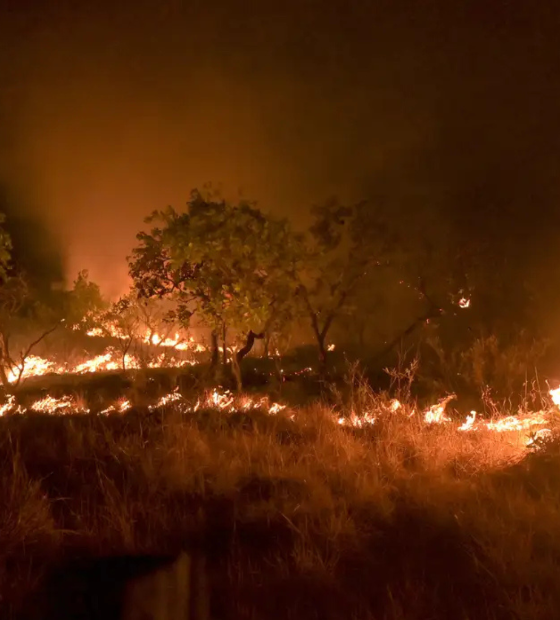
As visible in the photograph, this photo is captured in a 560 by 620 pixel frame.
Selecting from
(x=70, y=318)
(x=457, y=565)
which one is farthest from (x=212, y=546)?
(x=70, y=318)

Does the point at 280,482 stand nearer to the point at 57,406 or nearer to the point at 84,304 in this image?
the point at 57,406

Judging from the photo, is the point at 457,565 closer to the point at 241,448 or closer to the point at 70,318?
the point at 241,448

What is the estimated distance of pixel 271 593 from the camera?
12.3 feet

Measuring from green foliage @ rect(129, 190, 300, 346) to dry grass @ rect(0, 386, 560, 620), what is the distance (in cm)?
456

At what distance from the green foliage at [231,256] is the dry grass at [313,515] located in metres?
4.56

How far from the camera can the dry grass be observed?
370cm

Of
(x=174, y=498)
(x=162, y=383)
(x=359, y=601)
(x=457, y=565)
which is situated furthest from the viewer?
(x=162, y=383)

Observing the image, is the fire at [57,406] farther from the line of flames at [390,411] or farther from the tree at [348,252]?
the tree at [348,252]

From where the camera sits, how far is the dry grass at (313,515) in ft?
12.1

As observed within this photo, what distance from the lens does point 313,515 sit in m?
4.65

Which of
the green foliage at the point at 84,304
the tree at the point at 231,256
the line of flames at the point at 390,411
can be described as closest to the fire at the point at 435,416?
the line of flames at the point at 390,411

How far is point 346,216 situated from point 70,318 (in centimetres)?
1257

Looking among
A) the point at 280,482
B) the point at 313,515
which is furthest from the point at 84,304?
the point at 313,515

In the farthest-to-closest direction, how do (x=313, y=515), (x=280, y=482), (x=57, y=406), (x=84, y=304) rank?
(x=84, y=304) < (x=57, y=406) < (x=280, y=482) < (x=313, y=515)
